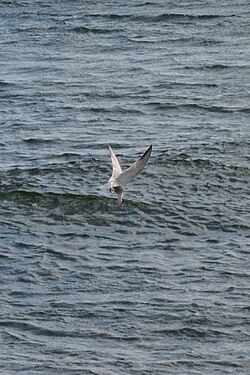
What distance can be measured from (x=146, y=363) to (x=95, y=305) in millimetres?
1715

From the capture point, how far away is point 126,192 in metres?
19.3

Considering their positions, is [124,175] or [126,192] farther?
[126,192]

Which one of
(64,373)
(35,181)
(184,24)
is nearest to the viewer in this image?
(64,373)

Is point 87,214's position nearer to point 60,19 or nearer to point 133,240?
point 133,240

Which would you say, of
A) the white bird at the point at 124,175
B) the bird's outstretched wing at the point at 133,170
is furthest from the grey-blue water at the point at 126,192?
the bird's outstretched wing at the point at 133,170

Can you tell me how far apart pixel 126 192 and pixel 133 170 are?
3742 millimetres

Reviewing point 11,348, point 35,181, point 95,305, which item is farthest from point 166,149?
point 11,348

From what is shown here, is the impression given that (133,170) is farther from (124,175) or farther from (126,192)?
(126,192)

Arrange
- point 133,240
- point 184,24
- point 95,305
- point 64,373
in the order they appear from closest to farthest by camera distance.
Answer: point 64,373 → point 95,305 → point 133,240 → point 184,24

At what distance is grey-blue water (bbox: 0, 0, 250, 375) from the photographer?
14742 mm

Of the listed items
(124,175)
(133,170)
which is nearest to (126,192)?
(124,175)

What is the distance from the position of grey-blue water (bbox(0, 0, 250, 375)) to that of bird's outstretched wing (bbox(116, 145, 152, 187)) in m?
1.41

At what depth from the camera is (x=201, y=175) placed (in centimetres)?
1977

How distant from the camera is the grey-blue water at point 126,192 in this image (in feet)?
48.4
